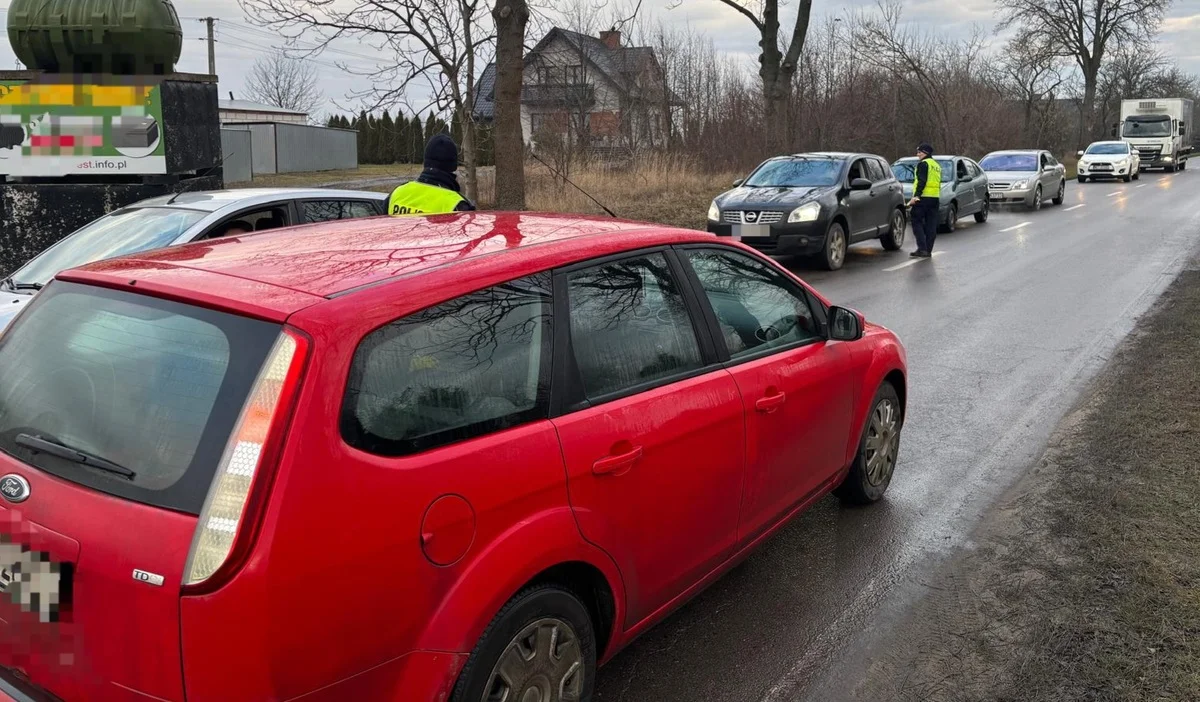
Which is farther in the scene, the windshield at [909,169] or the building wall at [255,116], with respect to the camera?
the building wall at [255,116]

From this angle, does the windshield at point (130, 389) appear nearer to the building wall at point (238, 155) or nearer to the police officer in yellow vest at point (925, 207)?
the police officer in yellow vest at point (925, 207)

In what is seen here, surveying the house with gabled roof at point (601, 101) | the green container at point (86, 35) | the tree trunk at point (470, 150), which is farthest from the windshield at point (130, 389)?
the house with gabled roof at point (601, 101)

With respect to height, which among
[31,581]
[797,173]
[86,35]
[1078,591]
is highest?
[86,35]

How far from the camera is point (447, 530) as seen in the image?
92.1 inches

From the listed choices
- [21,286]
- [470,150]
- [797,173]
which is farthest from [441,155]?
[470,150]

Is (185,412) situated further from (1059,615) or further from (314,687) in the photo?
(1059,615)

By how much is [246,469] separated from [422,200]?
4.28m

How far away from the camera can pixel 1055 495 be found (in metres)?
4.99

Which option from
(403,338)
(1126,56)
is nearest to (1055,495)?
(403,338)

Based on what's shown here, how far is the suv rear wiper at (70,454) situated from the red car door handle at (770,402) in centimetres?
220

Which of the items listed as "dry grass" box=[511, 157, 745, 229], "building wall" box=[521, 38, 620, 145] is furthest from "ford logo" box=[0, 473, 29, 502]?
"building wall" box=[521, 38, 620, 145]

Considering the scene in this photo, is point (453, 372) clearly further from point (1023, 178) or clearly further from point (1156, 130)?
point (1156, 130)

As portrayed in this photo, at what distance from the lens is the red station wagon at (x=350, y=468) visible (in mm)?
2078

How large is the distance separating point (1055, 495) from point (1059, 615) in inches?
54.3
